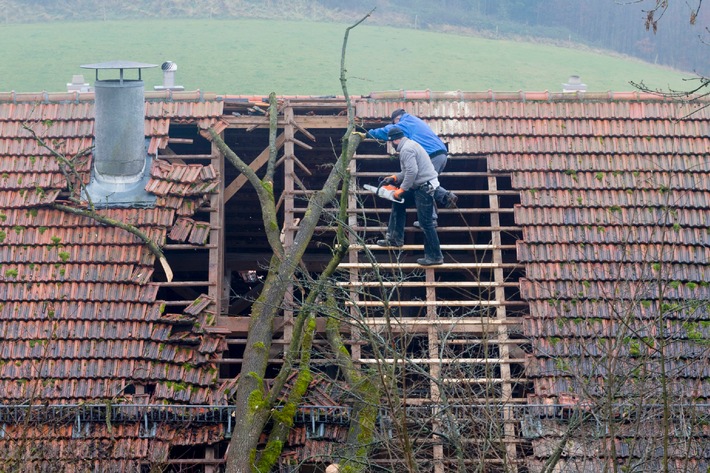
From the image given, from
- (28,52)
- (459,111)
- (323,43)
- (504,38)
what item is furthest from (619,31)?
(459,111)

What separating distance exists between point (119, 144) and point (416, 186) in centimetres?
380

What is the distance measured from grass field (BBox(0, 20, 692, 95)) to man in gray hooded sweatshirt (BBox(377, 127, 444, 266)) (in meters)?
20.5

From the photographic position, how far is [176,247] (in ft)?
41.7

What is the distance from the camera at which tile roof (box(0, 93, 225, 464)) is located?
11641 millimetres

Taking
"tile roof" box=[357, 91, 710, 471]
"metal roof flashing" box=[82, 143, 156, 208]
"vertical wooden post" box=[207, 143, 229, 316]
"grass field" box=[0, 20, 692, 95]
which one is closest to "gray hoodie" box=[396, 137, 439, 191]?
"tile roof" box=[357, 91, 710, 471]

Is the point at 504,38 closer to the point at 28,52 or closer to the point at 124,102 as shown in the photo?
the point at 28,52

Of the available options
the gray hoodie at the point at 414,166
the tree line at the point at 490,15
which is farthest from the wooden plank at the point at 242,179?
the tree line at the point at 490,15

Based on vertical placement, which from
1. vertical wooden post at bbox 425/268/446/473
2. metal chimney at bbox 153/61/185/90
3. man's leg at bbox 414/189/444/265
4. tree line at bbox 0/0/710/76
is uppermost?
tree line at bbox 0/0/710/76

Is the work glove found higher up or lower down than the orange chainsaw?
higher up

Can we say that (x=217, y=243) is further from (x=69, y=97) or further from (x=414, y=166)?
(x=69, y=97)

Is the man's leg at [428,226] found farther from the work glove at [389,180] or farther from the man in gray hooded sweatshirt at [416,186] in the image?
the work glove at [389,180]

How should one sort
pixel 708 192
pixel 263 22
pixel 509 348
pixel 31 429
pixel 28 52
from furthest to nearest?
1. pixel 263 22
2. pixel 28 52
3. pixel 708 192
4. pixel 509 348
5. pixel 31 429

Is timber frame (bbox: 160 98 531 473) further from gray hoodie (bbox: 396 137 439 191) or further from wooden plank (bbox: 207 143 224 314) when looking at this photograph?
gray hoodie (bbox: 396 137 439 191)

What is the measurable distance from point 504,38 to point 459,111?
3244 cm
